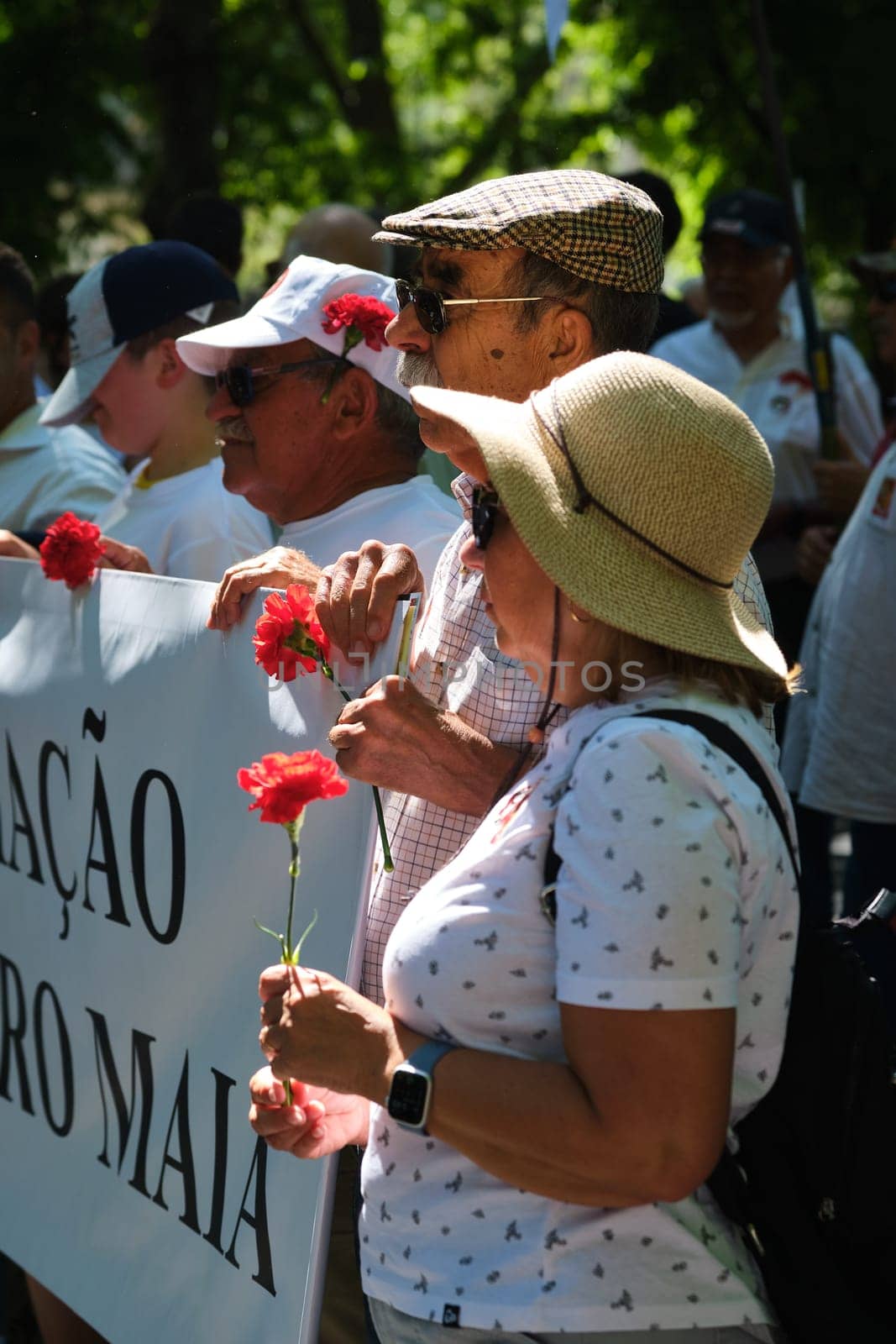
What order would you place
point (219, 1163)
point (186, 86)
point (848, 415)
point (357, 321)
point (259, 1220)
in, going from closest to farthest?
1. point (259, 1220)
2. point (219, 1163)
3. point (357, 321)
4. point (848, 415)
5. point (186, 86)

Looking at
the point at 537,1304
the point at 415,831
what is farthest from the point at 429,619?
the point at 537,1304

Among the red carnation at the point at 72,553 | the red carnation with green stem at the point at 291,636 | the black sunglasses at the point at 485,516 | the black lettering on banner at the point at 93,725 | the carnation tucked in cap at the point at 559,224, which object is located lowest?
the black lettering on banner at the point at 93,725

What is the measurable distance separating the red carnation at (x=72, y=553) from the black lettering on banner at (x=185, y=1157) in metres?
0.92

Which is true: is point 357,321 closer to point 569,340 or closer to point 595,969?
point 569,340

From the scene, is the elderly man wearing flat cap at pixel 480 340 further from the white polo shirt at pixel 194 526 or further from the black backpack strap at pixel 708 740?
the white polo shirt at pixel 194 526

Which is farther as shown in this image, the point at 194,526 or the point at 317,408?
the point at 194,526

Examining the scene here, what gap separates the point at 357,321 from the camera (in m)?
2.70

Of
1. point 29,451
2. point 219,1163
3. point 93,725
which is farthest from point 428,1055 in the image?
point 29,451

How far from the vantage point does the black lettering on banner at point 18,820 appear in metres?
2.95

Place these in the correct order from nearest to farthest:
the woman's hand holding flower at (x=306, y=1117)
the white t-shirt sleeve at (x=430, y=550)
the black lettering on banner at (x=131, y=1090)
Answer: the woman's hand holding flower at (x=306, y=1117)
the white t-shirt sleeve at (x=430, y=550)
the black lettering on banner at (x=131, y=1090)

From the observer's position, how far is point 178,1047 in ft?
8.15

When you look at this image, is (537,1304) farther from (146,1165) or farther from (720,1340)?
(146,1165)

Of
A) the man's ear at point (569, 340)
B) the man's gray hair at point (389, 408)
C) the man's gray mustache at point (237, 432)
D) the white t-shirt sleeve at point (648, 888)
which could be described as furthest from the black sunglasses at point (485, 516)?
the man's gray mustache at point (237, 432)

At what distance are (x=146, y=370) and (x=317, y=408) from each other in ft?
3.27
